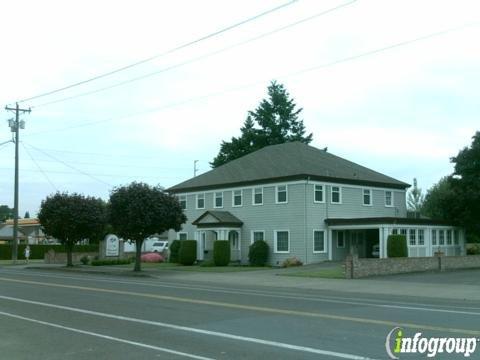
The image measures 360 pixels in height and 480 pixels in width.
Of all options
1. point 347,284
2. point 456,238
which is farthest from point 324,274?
point 456,238

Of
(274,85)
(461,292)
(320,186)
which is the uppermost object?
(274,85)

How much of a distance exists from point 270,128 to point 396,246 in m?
41.1

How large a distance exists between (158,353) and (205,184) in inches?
1540

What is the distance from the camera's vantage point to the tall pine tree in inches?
2963

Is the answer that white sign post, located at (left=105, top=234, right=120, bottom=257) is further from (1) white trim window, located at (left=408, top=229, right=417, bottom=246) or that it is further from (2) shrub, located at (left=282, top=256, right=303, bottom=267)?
(1) white trim window, located at (left=408, top=229, right=417, bottom=246)

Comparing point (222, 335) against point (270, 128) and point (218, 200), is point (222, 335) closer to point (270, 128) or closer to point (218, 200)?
point (218, 200)

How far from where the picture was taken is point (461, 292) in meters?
21.8

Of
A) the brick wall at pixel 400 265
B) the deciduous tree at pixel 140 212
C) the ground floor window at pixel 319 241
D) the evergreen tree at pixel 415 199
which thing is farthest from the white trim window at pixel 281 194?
the evergreen tree at pixel 415 199

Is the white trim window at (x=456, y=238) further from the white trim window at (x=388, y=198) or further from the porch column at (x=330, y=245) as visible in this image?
the porch column at (x=330, y=245)

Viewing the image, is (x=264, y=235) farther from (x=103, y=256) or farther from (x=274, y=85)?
(x=274, y=85)

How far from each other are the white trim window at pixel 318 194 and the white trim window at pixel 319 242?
2.10 meters

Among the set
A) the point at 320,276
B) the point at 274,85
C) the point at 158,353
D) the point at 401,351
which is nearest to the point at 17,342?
the point at 158,353

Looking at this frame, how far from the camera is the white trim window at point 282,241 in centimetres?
4141

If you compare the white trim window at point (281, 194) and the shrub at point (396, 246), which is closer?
the shrub at point (396, 246)
